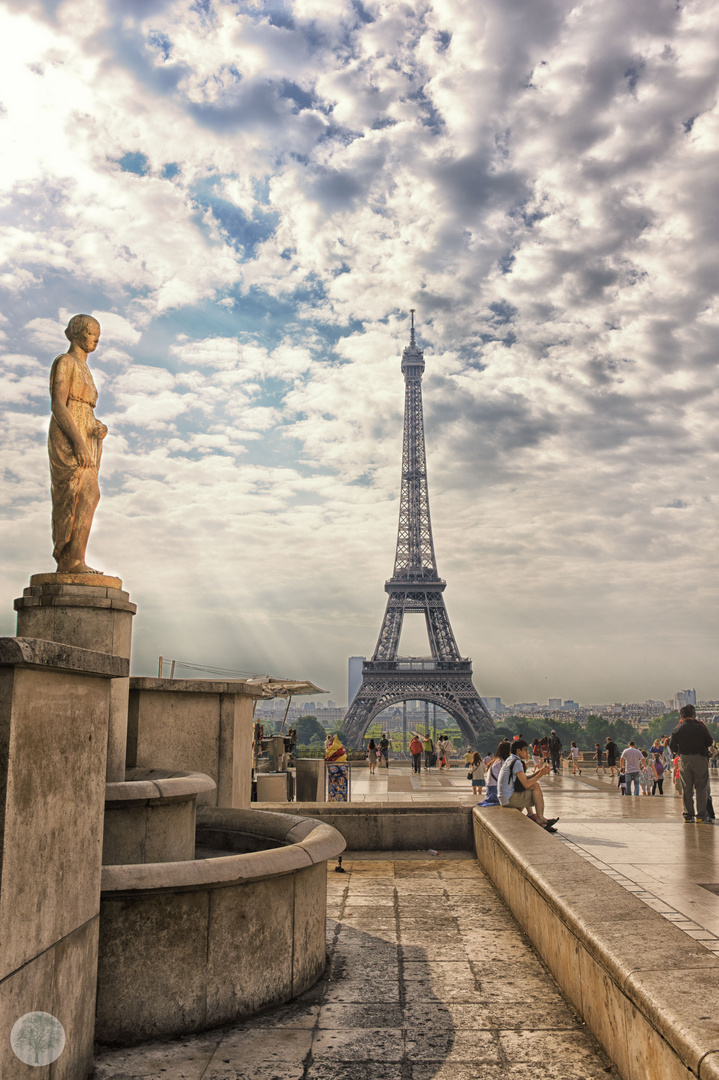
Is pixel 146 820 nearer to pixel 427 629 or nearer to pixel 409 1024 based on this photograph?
pixel 409 1024

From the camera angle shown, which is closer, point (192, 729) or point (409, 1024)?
point (409, 1024)

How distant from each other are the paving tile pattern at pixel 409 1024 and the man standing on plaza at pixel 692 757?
6.01 metres

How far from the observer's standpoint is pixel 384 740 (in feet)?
102

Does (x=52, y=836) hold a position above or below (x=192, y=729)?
below

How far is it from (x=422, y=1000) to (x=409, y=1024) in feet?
1.13

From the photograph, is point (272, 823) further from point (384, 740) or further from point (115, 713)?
point (384, 740)

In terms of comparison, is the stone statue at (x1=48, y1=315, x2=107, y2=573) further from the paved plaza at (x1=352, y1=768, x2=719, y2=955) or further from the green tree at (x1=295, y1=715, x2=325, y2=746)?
the green tree at (x1=295, y1=715, x2=325, y2=746)

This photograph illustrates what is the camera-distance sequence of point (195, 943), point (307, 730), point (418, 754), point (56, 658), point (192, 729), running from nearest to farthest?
point (56, 658), point (195, 943), point (192, 729), point (418, 754), point (307, 730)

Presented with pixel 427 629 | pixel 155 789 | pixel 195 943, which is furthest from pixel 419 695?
pixel 195 943

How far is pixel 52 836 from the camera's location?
300cm

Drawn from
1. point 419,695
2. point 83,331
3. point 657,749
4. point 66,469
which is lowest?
point 657,749

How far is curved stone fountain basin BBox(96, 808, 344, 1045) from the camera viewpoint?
12.2 feet

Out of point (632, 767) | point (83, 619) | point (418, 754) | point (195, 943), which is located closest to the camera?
point (195, 943)

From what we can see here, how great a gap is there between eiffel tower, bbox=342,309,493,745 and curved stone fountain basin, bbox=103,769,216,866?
5505 cm
